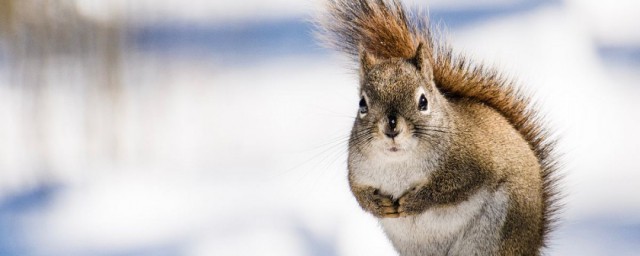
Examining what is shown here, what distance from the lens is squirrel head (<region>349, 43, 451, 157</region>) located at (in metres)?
1.88

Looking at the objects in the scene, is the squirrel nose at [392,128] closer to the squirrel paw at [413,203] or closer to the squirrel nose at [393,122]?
the squirrel nose at [393,122]

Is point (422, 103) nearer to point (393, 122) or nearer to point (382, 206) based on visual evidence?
point (393, 122)

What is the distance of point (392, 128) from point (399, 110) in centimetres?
8

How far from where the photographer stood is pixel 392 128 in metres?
1.84

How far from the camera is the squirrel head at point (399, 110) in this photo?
74.0 inches

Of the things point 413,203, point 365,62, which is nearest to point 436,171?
point 413,203

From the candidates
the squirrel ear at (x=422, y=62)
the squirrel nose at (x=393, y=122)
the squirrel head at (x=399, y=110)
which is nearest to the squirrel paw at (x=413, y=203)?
the squirrel head at (x=399, y=110)

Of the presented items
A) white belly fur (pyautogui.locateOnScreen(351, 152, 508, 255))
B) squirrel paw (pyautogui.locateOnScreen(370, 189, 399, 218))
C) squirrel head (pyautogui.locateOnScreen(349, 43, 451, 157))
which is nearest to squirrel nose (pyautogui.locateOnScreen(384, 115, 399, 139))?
squirrel head (pyautogui.locateOnScreen(349, 43, 451, 157))

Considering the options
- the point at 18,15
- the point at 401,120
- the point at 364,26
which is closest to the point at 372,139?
the point at 401,120

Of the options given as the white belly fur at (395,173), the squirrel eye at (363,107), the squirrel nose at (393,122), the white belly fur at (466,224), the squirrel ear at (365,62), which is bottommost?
the white belly fur at (466,224)

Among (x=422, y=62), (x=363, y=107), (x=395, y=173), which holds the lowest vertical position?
(x=395, y=173)

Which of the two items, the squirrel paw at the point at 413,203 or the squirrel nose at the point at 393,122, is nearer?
the squirrel nose at the point at 393,122

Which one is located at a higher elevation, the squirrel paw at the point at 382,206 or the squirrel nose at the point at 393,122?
the squirrel nose at the point at 393,122

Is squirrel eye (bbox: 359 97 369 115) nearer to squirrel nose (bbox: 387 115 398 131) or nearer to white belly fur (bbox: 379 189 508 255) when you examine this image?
squirrel nose (bbox: 387 115 398 131)
